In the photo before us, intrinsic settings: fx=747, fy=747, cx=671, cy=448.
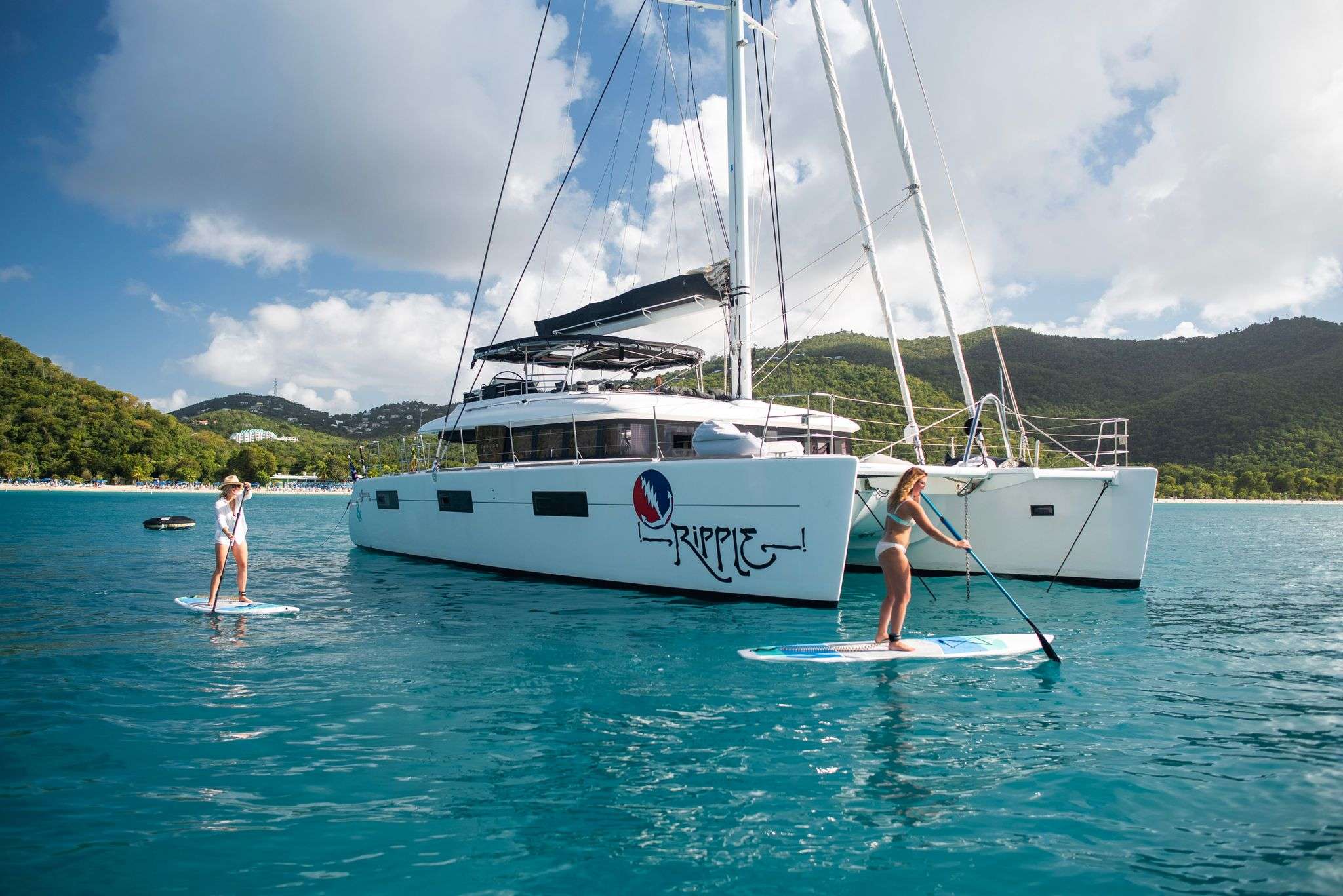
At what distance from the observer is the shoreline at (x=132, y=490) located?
92.9 metres

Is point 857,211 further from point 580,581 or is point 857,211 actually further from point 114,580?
point 114,580

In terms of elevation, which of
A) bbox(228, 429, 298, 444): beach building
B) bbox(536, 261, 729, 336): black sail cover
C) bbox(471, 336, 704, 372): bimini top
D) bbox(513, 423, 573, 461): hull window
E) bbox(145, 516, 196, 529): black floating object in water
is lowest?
bbox(145, 516, 196, 529): black floating object in water

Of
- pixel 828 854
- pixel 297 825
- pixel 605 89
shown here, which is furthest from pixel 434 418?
pixel 828 854

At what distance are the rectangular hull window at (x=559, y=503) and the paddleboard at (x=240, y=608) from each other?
3.78m

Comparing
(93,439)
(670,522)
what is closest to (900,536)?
(670,522)

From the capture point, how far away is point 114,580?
1305 cm

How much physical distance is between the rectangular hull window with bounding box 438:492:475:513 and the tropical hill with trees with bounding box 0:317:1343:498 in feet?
102

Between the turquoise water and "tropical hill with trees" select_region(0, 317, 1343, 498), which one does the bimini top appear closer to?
the turquoise water

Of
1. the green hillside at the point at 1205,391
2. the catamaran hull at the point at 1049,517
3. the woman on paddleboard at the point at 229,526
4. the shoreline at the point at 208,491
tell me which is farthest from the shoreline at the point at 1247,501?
the woman on paddleboard at the point at 229,526

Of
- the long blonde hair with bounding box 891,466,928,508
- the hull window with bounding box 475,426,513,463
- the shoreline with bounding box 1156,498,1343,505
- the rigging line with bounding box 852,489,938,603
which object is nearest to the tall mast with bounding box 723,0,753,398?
the rigging line with bounding box 852,489,938,603

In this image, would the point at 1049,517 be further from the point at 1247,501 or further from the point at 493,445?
the point at 1247,501

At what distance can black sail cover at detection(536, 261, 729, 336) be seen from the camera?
12.9m

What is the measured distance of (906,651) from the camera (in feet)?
22.7

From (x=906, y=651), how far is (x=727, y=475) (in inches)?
136
